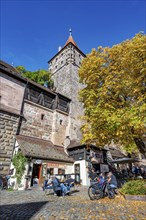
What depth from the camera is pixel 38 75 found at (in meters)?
29.2

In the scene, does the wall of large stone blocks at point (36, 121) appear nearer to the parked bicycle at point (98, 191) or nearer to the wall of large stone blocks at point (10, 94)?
the wall of large stone blocks at point (10, 94)

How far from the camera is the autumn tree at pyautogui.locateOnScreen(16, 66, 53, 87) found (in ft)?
93.7

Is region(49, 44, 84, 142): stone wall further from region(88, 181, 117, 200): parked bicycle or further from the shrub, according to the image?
the shrub

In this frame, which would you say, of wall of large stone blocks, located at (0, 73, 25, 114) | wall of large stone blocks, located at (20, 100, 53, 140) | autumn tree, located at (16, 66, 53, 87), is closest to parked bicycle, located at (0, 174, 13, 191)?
wall of large stone blocks, located at (20, 100, 53, 140)

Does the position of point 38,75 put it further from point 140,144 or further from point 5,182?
point 140,144

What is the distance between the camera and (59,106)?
22.3m

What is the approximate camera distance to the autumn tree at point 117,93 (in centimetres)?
858

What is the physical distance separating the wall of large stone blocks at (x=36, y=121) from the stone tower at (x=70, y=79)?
3.33 metres

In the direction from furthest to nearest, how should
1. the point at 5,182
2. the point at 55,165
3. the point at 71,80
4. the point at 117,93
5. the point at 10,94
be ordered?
the point at 71,80, the point at 10,94, the point at 55,165, the point at 5,182, the point at 117,93

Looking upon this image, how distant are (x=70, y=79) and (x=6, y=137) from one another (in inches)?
611

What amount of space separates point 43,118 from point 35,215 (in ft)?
51.1

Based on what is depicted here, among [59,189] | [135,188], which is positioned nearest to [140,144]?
[135,188]

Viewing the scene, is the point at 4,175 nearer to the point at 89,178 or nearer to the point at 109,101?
the point at 89,178

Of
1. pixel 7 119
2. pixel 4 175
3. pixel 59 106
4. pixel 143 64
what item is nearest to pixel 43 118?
pixel 59 106
